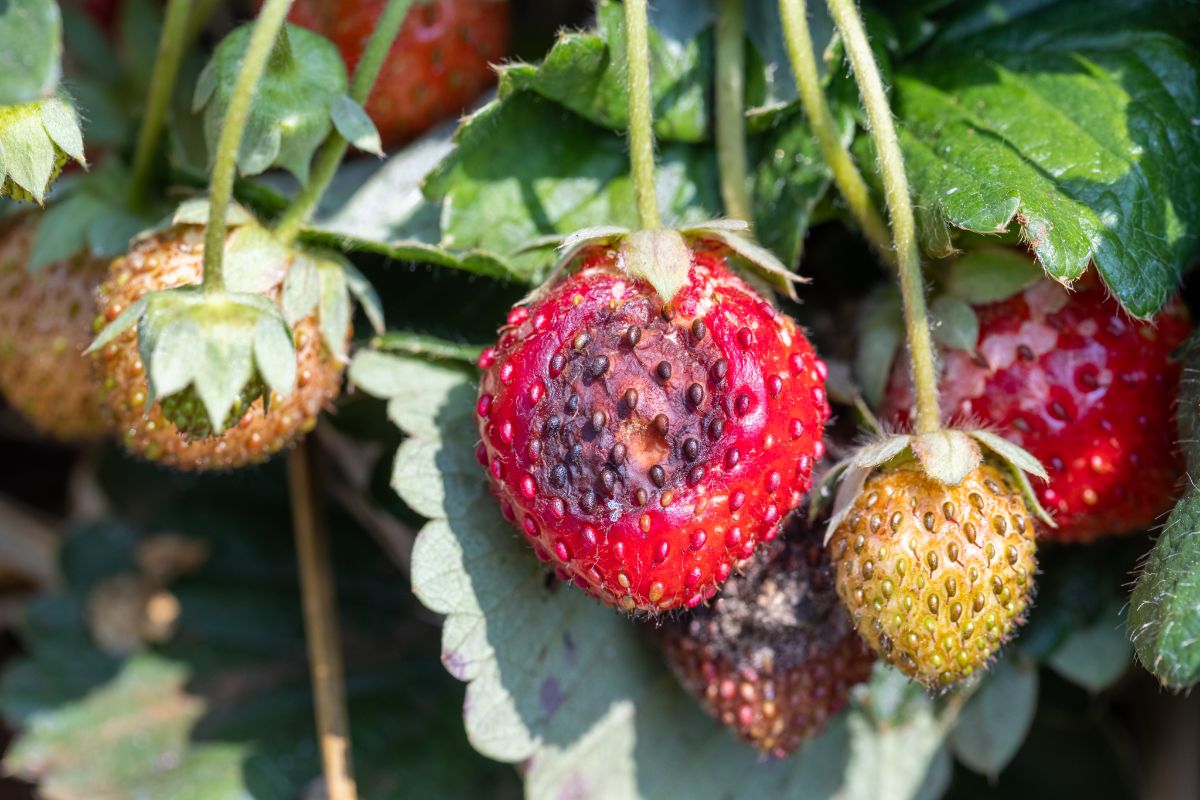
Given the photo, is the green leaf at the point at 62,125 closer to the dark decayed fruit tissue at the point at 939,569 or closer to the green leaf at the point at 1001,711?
the dark decayed fruit tissue at the point at 939,569

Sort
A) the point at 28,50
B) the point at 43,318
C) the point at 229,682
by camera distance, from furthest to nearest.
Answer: the point at 229,682
the point at 43,318
the point at 28,50

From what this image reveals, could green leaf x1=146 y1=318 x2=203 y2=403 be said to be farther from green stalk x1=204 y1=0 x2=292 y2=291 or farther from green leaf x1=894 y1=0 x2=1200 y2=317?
green leaf x1=894 y1=0 x2=1200 y2=317

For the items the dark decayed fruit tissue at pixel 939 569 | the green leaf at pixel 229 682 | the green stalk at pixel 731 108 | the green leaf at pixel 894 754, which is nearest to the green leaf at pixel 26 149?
the green stalk at pixel 731 108

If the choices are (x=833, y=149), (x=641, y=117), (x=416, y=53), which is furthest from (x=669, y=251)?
(x=416, y=53)

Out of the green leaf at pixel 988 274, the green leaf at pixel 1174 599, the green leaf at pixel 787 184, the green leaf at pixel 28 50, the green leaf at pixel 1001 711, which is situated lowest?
the green leaf at pixel 1001 711

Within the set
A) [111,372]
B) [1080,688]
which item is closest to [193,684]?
[111,372]

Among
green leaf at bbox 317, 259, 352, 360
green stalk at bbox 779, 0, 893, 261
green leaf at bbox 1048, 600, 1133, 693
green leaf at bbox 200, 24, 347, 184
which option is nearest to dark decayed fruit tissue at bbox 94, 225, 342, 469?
green leaf at bbox 317, 259, 352, 360

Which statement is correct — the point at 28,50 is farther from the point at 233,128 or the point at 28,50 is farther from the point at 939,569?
the point at 939,569

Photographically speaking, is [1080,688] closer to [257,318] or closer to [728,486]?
[728,486]
